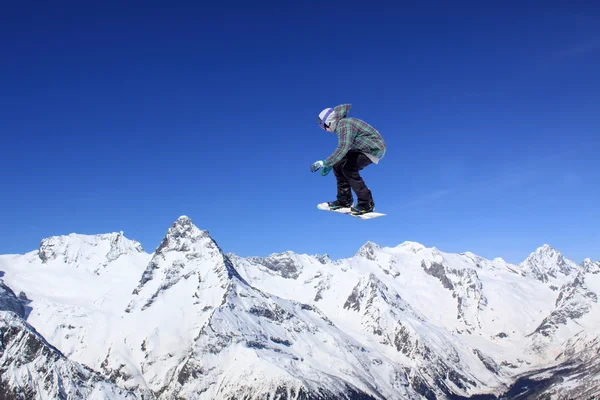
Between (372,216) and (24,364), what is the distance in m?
178

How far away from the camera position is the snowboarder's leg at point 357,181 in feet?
60.1

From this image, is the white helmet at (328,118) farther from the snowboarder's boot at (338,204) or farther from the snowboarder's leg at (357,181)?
the snowboarder's boot at (338,204)

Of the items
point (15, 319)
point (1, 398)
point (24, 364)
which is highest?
point (15, 319)

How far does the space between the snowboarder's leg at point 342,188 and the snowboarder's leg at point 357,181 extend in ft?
0.87

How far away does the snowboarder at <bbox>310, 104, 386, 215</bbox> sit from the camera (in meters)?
16.9

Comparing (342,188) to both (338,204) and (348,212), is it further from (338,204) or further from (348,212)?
(348,212)

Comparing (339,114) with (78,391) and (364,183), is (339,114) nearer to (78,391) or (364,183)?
(364,183)

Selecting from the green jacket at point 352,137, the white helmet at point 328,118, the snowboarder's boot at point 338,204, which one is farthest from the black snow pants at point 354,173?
the white helmet at point 328,118

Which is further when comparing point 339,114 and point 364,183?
point 364,183

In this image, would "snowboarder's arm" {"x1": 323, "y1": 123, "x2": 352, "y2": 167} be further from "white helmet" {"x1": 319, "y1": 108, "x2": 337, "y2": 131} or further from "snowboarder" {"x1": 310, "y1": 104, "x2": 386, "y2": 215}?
"white helmet" {"x1": 319, "y1": 108, "x2": 337, "y2": 131}

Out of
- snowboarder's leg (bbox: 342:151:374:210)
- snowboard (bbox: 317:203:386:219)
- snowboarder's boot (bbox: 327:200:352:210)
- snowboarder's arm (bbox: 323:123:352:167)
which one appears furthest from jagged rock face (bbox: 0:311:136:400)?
A: snowboarder's arm (bbox: 323:123:352:167)

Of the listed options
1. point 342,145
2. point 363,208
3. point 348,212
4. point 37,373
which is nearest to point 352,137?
point 342,145

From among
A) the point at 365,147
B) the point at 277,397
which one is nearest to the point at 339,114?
the point at 365,147

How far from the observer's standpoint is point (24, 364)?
15912cm
